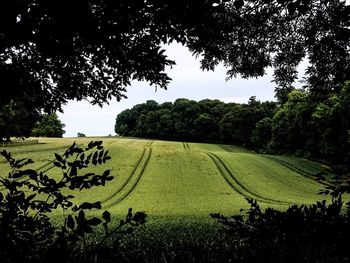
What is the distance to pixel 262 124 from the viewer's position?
8044cm

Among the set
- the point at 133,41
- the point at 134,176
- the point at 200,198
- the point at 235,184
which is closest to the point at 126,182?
the point at 134,176

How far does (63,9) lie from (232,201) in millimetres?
31501

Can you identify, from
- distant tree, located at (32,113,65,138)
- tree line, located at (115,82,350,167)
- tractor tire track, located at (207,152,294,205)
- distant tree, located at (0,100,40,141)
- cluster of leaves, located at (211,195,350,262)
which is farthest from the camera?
distant tree, located at (32,113,65,138)

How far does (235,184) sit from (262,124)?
41.6m

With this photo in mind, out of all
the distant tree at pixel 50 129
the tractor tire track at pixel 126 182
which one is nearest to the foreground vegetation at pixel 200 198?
the tractor tire track at pixel 126 182

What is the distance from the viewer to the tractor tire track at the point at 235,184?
35203 millimetres

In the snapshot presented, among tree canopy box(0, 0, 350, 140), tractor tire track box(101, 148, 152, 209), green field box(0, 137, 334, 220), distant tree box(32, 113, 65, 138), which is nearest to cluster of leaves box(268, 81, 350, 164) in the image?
green field box(0, 137, 334, 220)

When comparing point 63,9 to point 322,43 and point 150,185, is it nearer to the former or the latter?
point 322,43

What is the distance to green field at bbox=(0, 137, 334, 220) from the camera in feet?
104

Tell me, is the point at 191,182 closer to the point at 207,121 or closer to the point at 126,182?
the point at 126,182

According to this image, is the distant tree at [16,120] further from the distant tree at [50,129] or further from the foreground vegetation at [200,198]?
the distant tree at [50,129]

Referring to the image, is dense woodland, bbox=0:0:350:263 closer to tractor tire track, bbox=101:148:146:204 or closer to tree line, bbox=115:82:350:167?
tractor tire track, bbox=101:148:146:204

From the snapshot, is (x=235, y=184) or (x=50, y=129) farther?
(x=50, y=129)

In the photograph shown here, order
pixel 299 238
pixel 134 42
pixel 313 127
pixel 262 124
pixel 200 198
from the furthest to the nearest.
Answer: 1. pixel 262 124
2. pixel 313 127
3. pixel 200 198
4. pixel 134 42
5. pixel 299 238
